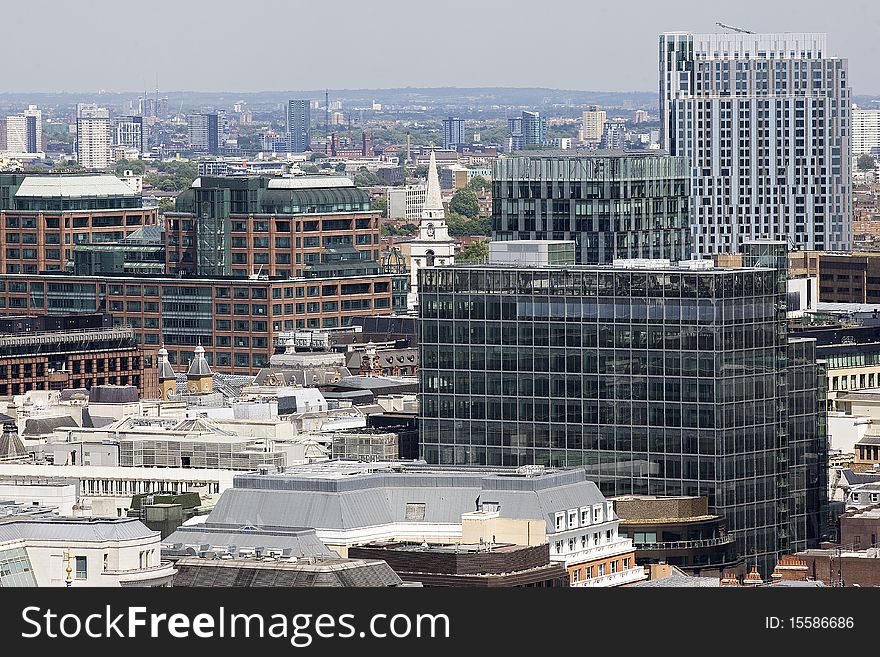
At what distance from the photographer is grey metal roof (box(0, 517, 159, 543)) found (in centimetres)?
11419

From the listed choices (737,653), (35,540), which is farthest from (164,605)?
(35,540)

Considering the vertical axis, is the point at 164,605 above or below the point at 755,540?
above

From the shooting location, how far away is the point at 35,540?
114 metres

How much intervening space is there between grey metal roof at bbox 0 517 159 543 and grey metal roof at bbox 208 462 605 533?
11.7 meters

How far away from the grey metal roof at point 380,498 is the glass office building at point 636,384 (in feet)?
32.7

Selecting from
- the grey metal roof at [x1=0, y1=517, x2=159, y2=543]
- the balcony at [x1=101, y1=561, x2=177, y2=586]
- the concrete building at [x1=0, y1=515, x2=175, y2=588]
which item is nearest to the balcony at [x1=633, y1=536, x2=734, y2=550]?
the grey metal roof at [x1=0, y1=517, x2=159, y2=543]

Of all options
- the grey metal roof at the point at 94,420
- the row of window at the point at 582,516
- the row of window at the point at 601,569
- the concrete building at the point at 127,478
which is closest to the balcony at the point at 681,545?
the row of window at the point at 582,516

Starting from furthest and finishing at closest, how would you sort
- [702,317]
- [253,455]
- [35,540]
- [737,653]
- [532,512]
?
1. [253,455]
2. [702,317]
3. [532,512]
4. [35,540]
5. [737,653]

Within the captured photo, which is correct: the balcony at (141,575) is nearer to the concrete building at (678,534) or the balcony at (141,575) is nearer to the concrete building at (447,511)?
the concrete building at (447,511)

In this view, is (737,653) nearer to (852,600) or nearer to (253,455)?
(852,600)

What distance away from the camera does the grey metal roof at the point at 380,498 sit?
12850cm

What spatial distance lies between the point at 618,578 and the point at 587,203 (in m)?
66.4

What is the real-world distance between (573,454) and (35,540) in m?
35.7

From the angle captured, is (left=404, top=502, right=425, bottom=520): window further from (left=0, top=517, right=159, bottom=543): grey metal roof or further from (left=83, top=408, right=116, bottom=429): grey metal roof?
(left=83, top=408, right=116, bottom=429): grey metal roof
